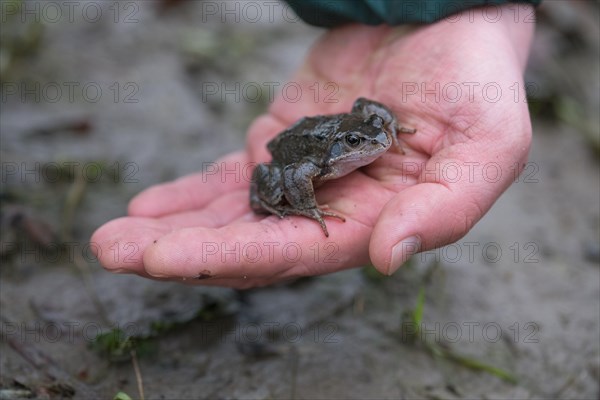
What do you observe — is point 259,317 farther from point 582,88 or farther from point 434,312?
point 582,88

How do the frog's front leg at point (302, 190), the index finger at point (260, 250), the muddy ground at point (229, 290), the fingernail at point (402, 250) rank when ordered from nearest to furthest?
1. the fingernail at point (402, 250)
2. the index finger at point (260, 250)
3. the frog's front leg at point (302, 190)
4. the muddy ground at point (229, 290)

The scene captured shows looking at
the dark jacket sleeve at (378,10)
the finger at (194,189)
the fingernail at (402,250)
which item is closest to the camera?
the fingernail at (402,250)

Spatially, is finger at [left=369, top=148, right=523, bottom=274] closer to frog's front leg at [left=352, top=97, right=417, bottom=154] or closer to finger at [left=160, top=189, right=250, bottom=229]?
frog's front leg at [left=352, top=97, right=417, bottom=154]

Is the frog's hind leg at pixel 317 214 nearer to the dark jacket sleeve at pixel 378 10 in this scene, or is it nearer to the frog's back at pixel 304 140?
the frog's back at pixel 304 140

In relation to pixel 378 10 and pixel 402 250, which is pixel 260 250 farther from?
pixel 378 10

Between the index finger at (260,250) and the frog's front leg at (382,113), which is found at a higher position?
the frog's front leg at (382,113)

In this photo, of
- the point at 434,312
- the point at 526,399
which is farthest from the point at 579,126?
the point at 526,399

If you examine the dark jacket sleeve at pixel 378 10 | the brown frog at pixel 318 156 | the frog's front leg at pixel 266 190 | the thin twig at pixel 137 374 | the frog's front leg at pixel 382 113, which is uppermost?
the dark jacket sleeve at pixel 378 10

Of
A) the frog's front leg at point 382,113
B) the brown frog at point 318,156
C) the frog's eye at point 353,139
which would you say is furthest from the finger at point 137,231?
the frog's front leg at point 382,113
